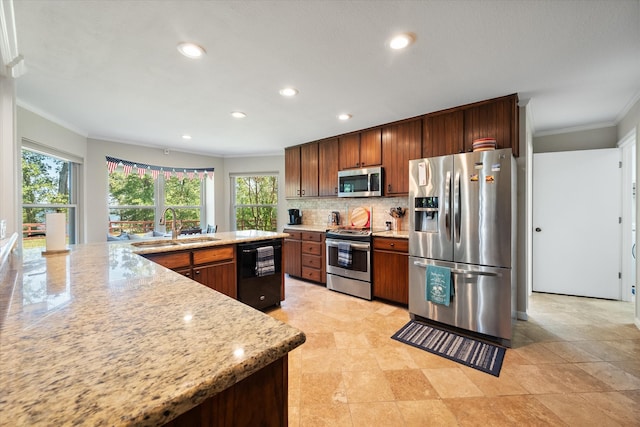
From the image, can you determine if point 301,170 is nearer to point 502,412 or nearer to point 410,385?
point 410,385

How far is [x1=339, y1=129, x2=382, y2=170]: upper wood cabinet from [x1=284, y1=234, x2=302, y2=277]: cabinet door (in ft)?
4.64

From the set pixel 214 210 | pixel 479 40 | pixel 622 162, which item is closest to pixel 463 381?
pixel 479 40

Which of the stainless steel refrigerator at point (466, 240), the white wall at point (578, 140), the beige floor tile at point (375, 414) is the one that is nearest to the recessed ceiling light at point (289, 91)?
the stainless steel refrigerator at point (466, 240)

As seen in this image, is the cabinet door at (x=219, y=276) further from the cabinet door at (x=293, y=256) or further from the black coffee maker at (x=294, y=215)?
the black coffee maker at (x=294, y=215)

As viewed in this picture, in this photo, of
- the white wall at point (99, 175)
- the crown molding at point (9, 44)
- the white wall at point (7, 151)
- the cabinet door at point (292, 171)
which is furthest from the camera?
the cabinet door at point (292, 171)

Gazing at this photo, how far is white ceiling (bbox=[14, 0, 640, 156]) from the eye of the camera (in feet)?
4.90

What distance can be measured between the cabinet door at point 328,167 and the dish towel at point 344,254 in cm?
93

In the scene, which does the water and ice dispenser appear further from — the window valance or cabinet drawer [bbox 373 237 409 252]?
the window valance

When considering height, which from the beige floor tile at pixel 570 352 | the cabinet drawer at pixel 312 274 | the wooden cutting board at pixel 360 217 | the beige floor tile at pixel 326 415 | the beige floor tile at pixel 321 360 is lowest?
the beige floor tile at pixel 326 415

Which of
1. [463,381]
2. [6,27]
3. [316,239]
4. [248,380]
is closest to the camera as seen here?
[248,380]

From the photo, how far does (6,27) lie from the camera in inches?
60.4

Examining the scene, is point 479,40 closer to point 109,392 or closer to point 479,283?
point 479,283

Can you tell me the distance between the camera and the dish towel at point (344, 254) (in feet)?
11.5

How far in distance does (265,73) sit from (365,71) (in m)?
0.81
